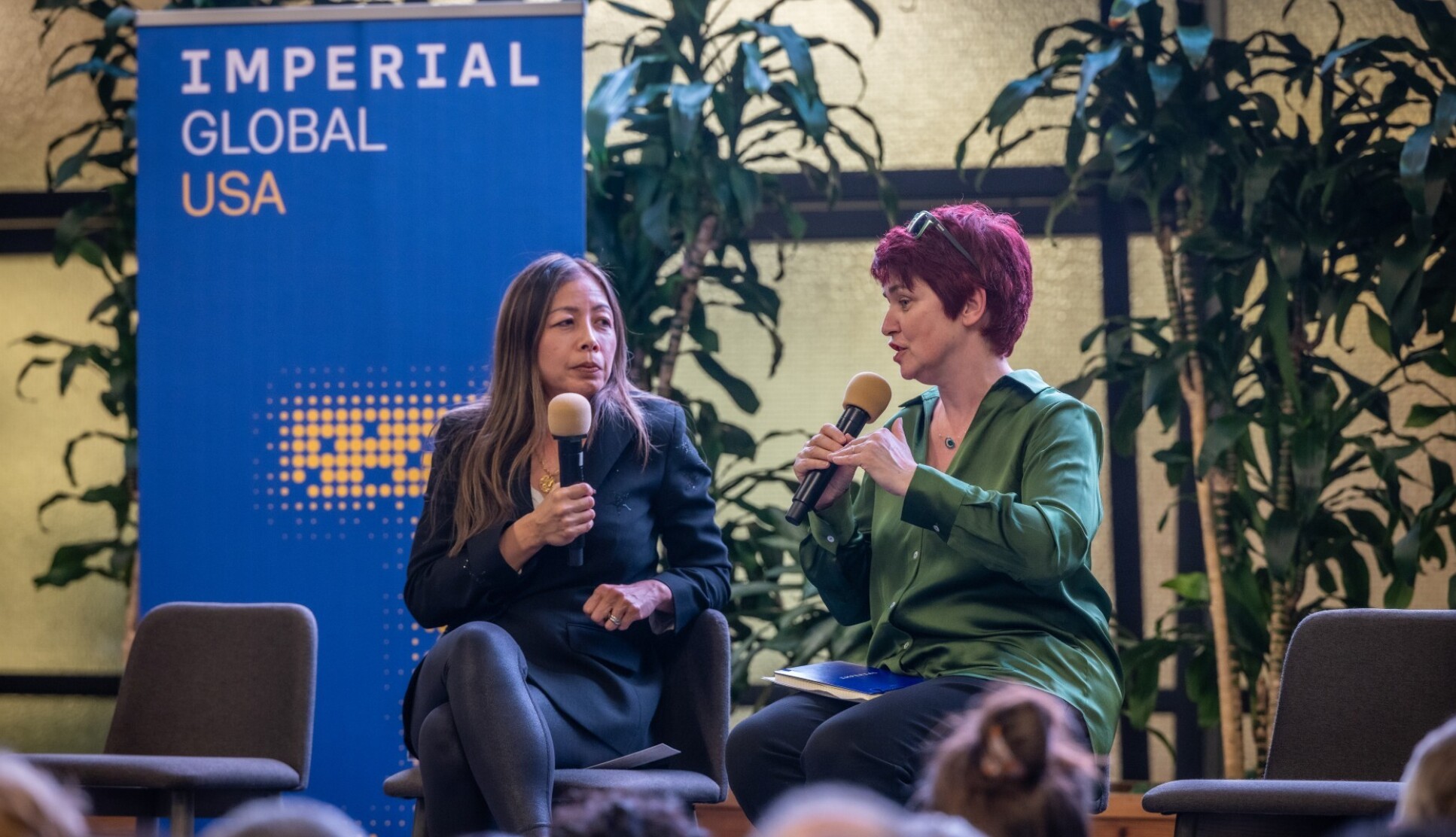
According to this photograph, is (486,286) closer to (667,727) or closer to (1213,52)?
(667,727)

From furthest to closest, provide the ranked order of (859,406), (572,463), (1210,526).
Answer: (1210,526) → (572,463) → (859,406)

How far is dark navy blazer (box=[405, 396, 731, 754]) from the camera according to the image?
233 centimetres

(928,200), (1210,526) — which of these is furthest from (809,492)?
(928,200)

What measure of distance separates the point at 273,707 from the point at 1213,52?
246 centimetres

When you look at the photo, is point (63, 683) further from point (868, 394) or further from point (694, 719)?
point (868, 394)

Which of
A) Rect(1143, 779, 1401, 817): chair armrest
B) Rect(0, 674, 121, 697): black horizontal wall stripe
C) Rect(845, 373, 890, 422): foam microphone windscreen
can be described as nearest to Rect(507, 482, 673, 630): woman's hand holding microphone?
Rect(845, 373, 890, 422): foam microphone windscreen

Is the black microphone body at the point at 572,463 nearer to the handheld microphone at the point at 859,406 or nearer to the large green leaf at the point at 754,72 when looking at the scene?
the handheld microphone at the point at 859,406

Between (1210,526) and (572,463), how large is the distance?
178 centimetres

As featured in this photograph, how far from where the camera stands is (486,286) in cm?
316

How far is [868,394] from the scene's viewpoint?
85.3 inches

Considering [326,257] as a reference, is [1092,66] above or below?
above

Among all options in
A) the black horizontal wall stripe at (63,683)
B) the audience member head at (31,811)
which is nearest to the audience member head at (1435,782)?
the audience member head at (31,811)

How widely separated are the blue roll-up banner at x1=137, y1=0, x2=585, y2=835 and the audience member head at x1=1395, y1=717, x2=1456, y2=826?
244cm

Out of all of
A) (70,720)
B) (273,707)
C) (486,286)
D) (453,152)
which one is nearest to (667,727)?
(273,707)
